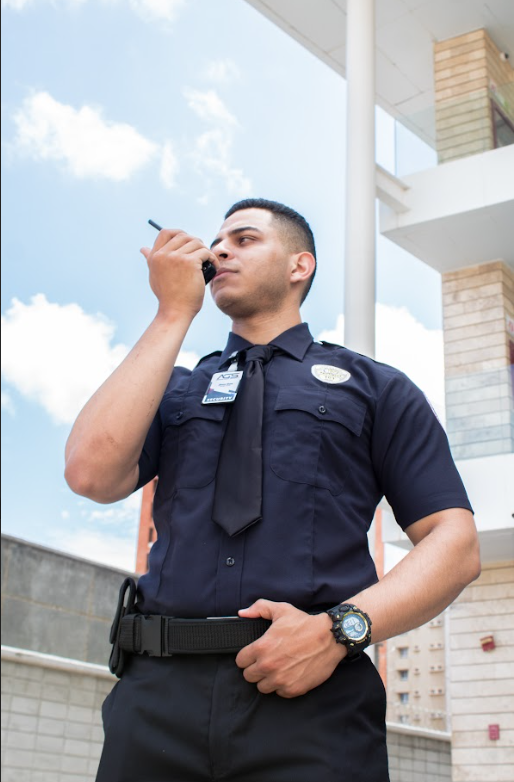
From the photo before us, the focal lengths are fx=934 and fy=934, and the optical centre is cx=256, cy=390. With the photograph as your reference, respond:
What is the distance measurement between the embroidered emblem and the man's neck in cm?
19

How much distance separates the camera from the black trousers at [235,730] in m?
1.43

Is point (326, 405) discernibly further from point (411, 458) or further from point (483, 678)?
point (483, 678)

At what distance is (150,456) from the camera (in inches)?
72.7

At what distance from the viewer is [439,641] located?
44688mm

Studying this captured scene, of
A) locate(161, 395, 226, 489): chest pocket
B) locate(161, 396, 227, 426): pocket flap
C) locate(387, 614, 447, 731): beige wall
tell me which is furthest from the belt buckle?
locate(387, 614, 447, 731): beige wall

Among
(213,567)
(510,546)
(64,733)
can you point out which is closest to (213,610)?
(213,567)

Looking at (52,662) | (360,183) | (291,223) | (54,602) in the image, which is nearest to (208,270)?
(291,223)

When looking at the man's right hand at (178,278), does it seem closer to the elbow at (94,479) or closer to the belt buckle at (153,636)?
the elbow at (94,479)

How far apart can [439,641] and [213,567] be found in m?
45.5

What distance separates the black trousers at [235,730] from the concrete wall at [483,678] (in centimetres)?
771

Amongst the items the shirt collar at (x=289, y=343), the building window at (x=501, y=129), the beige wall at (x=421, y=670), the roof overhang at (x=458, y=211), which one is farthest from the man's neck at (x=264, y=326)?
the beige wall at (x=421, y=670)

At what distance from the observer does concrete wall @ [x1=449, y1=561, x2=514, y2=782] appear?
8594mm

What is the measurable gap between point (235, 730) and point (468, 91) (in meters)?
9.65

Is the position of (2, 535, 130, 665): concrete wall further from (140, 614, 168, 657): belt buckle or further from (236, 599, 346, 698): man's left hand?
(236, 599, 346, 698): man's left hand
